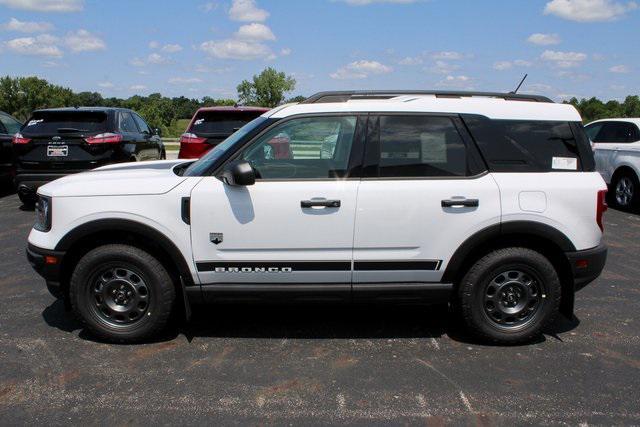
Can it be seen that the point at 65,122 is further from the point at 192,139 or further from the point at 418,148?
the point at 418,148

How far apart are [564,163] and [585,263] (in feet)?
2.42

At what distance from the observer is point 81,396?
3.53 m

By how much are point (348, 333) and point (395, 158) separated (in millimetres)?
1413

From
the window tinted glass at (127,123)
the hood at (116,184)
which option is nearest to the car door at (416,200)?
the hood at (116,184)

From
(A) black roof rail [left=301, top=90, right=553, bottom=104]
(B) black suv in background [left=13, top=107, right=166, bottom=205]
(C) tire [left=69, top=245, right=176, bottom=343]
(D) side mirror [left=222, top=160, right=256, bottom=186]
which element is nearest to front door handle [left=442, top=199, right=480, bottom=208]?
(A) black roof rail [left=301, top=90, right=553, bottom=104]

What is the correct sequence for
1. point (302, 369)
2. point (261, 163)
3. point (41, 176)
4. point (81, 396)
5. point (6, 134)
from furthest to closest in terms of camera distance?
point (6, 134) < point (41, 176) < point (261, 163) < point (302, 369) < point (81, 396)

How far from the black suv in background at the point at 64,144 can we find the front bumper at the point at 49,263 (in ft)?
16.7

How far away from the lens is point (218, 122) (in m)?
9.52

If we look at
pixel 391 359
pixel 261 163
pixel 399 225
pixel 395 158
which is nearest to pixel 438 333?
pixel 391 359

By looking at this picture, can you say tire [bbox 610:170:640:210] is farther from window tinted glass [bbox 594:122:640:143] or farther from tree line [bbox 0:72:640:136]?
tree line [bbox 0:72:640:136]

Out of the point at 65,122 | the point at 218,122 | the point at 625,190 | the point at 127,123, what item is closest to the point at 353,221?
the point at 218,122

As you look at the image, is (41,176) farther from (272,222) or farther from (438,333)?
(438,333)

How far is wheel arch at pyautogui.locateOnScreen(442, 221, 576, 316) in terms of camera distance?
4.13 meters

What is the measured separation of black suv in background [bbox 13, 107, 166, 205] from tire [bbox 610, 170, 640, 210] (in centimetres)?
888
